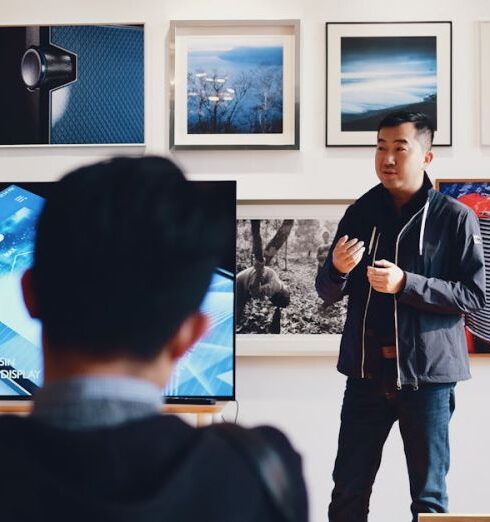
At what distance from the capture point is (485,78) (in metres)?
3.14

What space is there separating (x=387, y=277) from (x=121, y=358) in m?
1.77

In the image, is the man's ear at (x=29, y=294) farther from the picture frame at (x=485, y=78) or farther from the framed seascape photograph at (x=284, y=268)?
the picture frame at (x=485, y=78)

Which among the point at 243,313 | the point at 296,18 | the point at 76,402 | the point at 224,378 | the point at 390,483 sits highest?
the point at 296,18

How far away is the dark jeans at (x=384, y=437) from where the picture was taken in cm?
240

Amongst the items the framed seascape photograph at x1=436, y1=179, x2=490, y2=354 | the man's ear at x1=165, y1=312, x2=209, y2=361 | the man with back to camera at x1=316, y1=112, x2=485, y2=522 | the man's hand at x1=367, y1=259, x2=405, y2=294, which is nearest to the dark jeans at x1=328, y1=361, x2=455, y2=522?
the man with back to camera at x1=316, y1=112, x2=485, y2=522

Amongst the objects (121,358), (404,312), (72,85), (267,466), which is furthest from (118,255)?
(72,85)

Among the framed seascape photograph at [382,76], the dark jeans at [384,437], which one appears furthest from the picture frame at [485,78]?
the dark jeans at [384,437]

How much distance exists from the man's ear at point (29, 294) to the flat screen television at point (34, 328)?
6.82 ft

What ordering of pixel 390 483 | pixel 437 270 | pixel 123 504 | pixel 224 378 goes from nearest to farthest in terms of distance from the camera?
1. pixel 123 504
2. pixel 437 270
3. pixel 224 378
4. pixel 390 483

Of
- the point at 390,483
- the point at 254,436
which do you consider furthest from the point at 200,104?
the point at 254,436

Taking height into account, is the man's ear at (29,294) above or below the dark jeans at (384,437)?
above

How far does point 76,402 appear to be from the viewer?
2.06ft

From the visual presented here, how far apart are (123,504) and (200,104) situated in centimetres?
272

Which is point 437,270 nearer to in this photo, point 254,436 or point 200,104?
point 200,104
